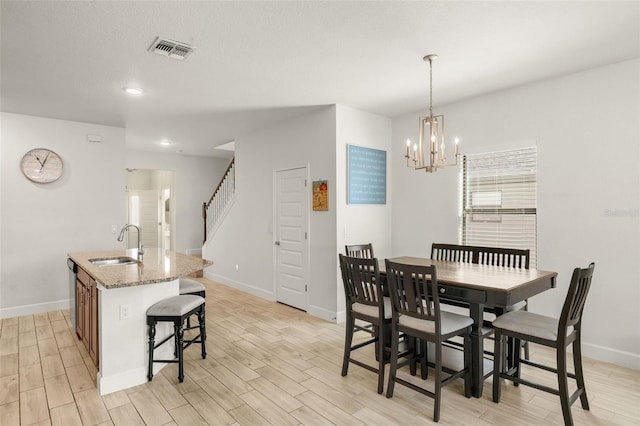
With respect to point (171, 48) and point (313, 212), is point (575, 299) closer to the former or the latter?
point (313, 212)

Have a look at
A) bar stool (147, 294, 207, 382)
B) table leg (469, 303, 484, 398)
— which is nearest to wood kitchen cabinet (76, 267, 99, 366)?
bar stool (147, 294, 207, 382)

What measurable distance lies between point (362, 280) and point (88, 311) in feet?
8.15

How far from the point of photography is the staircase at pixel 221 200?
6940 millimetres

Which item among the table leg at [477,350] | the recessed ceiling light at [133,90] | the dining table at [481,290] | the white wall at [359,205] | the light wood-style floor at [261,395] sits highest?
the recessed ceiling light at [133,90]

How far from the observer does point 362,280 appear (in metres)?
2.86

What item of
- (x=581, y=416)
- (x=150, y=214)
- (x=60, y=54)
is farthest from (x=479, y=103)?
(x=150, y=214)

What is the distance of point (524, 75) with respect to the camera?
3568 mm

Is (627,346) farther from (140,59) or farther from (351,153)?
(140,59)

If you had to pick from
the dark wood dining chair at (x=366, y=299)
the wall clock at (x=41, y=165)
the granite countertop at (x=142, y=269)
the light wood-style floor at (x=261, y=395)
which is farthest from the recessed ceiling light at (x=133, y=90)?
the dark wood dining chair at (x=366, y=299)

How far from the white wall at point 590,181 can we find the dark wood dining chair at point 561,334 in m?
1.18

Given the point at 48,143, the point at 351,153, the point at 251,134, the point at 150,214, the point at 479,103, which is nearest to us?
the point at 479,103

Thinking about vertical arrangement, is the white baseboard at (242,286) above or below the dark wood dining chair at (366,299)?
below

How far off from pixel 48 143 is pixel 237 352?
4137 millimetres

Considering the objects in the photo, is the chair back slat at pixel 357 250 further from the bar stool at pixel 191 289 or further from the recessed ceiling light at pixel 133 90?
the recessed ceiling light at pixel 133 90
